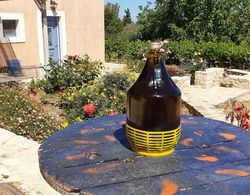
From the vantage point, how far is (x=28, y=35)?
10688 mm

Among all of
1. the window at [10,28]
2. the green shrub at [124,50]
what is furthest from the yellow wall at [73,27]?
the green shrub at [124,50]

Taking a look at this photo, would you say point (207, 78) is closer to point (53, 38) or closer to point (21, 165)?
point (53, 38)

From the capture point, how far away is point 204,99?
7.28m

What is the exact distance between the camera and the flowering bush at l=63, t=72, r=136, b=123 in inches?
221

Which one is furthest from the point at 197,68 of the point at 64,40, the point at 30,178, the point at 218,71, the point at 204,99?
the point at 30,178

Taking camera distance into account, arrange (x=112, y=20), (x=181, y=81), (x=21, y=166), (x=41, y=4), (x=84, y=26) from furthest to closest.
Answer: (x=112, y=20)
(x=84, y=26)
(x=41, y=4)
(x=181, y=81)
(x=21, y=166)

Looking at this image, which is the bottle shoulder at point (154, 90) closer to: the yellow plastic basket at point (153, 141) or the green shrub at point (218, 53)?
the yellow plastic basket at point (153, 141)

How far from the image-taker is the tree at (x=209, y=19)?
15.9 m

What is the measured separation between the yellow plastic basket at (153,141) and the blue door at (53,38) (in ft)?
33.7


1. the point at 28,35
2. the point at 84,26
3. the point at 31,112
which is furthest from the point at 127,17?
the point at 31,112

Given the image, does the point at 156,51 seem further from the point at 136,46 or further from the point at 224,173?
the point at 136,46

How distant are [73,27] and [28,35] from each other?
7.11ft

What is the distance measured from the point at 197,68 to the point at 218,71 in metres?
0.99

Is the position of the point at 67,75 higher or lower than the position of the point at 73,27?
lower
